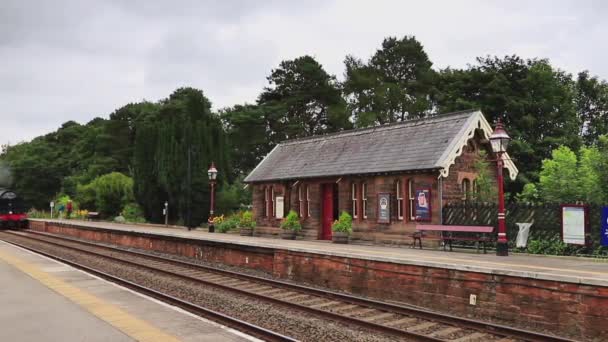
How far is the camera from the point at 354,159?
936 inches

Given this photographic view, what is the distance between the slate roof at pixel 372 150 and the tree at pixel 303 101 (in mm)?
27905

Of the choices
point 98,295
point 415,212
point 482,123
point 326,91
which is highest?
point 326,91

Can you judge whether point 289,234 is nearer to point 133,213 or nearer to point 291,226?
point 291,226

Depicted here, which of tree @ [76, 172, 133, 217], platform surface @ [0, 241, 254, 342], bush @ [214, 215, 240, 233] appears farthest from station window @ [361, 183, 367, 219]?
tree @ [76, 172, 133, 217]

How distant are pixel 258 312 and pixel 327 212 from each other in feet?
45.9

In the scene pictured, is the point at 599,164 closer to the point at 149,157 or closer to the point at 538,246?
the point at 538,246

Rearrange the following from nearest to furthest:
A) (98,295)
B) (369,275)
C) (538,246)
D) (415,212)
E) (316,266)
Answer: (98,295)
(369,275)
(316,266)
(538,246)
(415,212)

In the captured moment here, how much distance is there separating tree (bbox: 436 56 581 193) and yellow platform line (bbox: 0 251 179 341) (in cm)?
3121

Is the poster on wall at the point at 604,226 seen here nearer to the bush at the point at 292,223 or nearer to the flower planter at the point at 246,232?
the bush at the point at 292,223

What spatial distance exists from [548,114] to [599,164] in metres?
16.5

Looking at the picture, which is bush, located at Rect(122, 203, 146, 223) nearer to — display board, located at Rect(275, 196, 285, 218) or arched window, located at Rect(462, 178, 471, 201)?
display board, located at Rect(275, 196, 285, 218)

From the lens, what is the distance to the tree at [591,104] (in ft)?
156

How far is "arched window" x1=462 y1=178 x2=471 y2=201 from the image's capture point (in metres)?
21.1

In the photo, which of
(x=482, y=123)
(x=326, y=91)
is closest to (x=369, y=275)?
(x=482, y=123)
